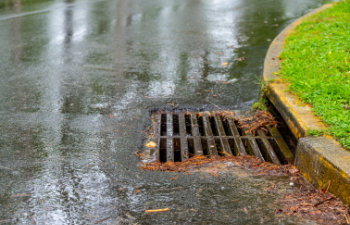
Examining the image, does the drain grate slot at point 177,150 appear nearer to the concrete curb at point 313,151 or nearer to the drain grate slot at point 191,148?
the drain grate slot at point 191,148

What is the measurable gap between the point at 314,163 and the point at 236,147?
85cm

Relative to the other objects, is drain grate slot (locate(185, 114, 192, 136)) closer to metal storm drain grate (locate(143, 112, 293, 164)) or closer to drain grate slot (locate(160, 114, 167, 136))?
metal storm drain grate (locate(143, 112, 293, 164))

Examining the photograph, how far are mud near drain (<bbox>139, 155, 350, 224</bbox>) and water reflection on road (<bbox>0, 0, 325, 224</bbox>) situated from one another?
Answer: 0.31ft

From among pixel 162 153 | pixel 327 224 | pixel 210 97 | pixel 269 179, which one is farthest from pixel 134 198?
pixel 210 97

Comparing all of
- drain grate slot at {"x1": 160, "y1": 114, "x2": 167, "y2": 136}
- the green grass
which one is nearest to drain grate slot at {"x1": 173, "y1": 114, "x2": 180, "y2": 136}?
drain grate slot at {"x1": 160, "y1": 114, "x2": 167, "y2": 136}

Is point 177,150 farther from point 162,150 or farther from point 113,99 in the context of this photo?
point 113,99

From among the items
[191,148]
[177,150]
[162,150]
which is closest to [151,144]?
[162,150]

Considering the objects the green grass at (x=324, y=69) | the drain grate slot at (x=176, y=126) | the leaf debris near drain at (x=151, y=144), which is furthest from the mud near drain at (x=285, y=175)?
the drain grate slot at (x=176, y=126)

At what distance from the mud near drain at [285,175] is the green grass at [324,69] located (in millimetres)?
432

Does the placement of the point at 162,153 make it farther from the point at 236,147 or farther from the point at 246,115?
the point at 246,115

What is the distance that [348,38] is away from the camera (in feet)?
16.3

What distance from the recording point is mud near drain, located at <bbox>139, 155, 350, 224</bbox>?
2430 millimetres

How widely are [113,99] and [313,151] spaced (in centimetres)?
241

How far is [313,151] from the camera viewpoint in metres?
2.77
